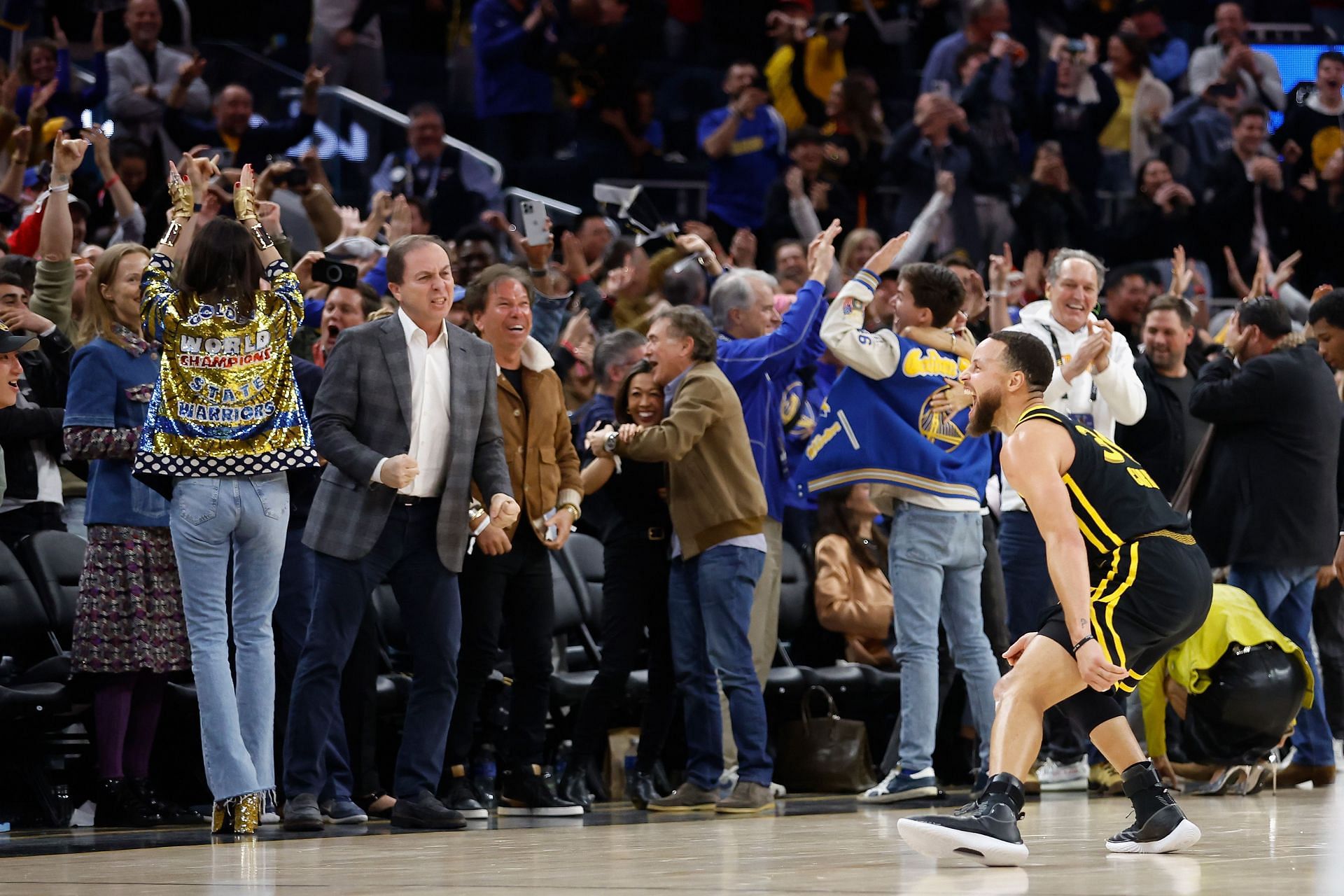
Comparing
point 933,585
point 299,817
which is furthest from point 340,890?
point 933,585

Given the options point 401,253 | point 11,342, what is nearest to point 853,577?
point 401,253

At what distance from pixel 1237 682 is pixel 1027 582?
96 cm

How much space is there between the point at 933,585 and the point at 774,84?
8048 millimetres

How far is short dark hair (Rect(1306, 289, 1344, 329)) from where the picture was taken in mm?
8664

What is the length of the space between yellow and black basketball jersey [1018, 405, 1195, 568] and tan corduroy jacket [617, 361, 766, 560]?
1.95 metres

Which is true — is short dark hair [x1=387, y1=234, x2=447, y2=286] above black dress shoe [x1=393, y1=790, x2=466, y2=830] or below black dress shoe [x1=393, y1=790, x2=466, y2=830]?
above

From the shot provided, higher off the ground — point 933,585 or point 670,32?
point 670,32

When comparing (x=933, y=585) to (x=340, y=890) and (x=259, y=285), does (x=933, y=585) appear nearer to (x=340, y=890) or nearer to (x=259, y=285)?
(x=259, y=285)

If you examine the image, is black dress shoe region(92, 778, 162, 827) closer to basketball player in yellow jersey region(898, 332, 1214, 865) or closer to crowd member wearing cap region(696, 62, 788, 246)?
basketball player in yellow jersey region(898, 332, 1214, 865)

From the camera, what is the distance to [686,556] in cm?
728

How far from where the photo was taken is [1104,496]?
17.9 feet

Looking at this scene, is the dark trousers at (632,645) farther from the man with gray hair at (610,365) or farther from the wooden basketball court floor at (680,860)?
the man with gray hair at (610,365)

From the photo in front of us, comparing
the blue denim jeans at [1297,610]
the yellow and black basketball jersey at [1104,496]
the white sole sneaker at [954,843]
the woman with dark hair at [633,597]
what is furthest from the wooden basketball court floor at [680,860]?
the blue denim jeans at [1297,610]

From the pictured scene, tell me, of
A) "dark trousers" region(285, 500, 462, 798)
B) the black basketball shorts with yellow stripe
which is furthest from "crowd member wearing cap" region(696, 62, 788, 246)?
the black basketball shorts with yellow stripe
